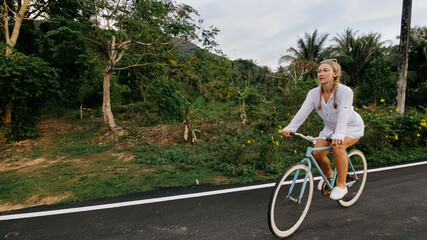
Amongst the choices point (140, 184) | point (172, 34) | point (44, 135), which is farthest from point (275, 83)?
point (140, 184)

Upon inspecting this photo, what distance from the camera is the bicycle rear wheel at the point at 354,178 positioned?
132 inches

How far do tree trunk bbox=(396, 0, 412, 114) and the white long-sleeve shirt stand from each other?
6.85 m

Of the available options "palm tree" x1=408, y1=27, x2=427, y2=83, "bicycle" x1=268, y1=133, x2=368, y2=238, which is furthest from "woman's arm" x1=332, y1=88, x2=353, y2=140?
"palm tree" x1=408, y1=27, x2=427, y2=83

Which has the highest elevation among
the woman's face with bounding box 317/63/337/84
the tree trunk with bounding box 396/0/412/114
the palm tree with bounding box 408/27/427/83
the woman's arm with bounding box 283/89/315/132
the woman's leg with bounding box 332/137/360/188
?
the palm tree with bounding box 408/27/427/83

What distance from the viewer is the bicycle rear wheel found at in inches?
132

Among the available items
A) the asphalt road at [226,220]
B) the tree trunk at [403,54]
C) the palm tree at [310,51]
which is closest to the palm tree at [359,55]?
the palm tree at [310,51]

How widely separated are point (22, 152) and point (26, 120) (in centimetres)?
248

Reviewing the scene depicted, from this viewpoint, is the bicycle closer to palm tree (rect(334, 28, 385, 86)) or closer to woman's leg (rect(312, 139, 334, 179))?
woman's leg (rect(312, 139, 334, 179))

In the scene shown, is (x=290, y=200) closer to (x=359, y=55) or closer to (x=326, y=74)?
(x=326, y=74)

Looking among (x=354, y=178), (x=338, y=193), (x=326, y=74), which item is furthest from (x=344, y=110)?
(x=354, y=178)

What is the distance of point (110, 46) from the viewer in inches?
396

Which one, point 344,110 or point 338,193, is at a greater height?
point 344,110

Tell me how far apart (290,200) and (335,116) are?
114 cm

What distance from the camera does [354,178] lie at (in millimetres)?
3355
